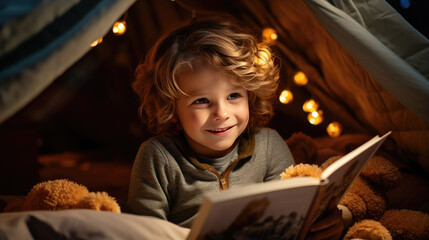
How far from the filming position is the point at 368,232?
1213 millimetres

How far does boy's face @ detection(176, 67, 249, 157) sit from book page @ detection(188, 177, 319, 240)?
35cm

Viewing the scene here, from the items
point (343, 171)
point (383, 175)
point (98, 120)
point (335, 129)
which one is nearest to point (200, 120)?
point (343, 171)

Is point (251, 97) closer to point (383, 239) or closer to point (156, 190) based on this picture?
point (156, 190)

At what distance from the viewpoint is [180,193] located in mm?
1269

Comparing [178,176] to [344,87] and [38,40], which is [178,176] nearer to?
[38,40]

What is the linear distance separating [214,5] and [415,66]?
41.1 inches

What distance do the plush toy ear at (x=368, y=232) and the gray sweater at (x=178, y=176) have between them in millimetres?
324

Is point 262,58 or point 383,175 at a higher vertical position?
point 262,58

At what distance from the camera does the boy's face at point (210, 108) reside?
1193mm

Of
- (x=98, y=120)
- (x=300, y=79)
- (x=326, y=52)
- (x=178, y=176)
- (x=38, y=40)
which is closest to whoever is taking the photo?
(x=38, y=40)

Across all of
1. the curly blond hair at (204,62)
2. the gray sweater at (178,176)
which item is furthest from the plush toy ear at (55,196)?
the curly blond hair at (204,62)

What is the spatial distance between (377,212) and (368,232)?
0.24 meters

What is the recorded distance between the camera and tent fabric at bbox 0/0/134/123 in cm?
81

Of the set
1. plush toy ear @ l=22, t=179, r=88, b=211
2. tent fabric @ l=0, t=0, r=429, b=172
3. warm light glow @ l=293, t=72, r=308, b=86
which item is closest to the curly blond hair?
tent fabric @ l=0, t=0, r=429, b=172
